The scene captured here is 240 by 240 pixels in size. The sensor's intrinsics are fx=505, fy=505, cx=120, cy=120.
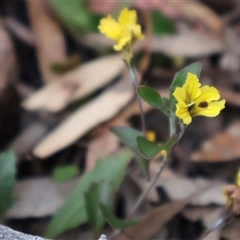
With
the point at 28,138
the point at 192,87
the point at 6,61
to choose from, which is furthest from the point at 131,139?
the point at 6,61

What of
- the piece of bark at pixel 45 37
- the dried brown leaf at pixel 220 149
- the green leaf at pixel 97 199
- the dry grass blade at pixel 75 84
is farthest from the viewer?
the piece of bark at pixel 45 37

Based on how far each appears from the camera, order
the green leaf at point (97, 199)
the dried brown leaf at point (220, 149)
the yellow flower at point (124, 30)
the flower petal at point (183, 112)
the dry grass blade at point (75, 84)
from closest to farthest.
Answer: the flower petal at point (183, 112) < the yellow flower at point (124, 30) < the green leaf at point (97, 199) < the dried brown leaf at point (220, 149) < the dry grass blade at point (75, 84)

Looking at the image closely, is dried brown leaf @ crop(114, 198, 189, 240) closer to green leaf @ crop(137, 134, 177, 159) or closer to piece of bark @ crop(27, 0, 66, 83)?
green leaf @ crop(137, 134, 177, 159)

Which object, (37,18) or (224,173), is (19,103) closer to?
(37,18)

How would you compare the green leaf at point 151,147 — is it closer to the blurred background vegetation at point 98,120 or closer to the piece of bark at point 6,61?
the blurred background vegetation at point 98,120

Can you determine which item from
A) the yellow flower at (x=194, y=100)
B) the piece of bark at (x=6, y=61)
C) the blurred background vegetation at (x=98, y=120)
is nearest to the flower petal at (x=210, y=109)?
the yellow flower at (x=194, y=100)

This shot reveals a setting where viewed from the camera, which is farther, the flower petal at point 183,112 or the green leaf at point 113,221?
the green leaf at point 113,221

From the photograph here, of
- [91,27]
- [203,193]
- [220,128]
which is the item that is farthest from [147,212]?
[91,27]
